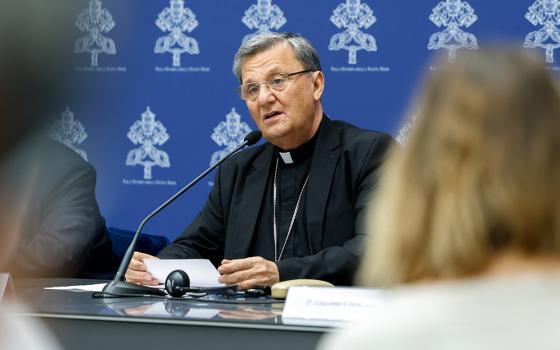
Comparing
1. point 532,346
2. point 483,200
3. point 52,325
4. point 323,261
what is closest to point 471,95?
point 483,200

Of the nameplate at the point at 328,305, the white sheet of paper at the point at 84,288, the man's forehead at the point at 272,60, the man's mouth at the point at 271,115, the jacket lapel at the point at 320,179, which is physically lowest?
the white sheet of paper at the point at 84,288

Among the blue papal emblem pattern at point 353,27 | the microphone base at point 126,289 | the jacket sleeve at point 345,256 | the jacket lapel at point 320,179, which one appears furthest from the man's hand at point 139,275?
the blue papal emblem pattern at point 353,27

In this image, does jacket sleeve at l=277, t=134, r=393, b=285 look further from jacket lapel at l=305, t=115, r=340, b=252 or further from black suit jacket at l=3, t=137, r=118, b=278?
black suit jacket at l=3, t=137, r=118, b=278

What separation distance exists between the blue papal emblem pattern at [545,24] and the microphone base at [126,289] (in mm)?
2056

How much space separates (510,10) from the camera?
3.70 metres

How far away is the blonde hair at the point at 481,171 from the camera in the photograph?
681mm

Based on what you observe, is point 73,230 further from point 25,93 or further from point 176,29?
point 25,93

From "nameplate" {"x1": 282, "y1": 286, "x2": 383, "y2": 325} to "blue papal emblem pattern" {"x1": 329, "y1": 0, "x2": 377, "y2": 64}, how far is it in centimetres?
220

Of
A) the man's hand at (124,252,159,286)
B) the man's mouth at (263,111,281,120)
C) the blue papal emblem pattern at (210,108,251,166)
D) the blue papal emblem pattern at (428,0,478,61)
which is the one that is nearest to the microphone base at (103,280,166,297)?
the man's hand at (124,252,159,286)

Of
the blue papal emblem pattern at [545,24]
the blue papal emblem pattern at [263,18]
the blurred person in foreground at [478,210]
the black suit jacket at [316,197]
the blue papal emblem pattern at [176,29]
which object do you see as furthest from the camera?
the blue papal emblem pattern at [176,29]

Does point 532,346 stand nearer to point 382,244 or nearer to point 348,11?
point 382,244

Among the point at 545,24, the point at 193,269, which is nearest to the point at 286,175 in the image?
the point at 193,269

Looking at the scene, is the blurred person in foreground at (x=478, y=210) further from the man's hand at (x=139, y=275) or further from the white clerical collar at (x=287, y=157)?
the white clerical collar at (x=287, y=157)

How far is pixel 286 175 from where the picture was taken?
346 centimetres
